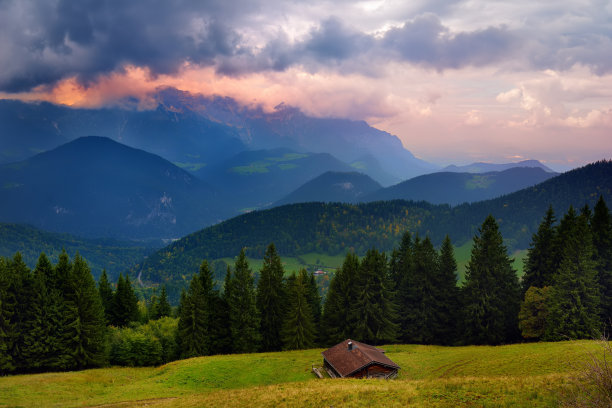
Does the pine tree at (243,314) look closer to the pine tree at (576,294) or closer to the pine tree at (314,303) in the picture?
the pine tree at (314,303)

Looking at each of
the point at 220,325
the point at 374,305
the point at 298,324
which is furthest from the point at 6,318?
the point at 374,305

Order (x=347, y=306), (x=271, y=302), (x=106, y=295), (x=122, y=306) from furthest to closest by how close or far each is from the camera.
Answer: (x=106, y=295) → (x=122, y=306) → (x=271, y=302) → (x=347, y=306)

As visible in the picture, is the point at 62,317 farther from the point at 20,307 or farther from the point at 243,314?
the point at 243,314

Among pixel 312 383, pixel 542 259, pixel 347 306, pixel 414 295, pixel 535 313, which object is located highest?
pixel 542 259

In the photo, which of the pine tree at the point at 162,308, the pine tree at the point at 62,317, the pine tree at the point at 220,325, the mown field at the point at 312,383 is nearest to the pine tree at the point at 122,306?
the pine tree at the point at 162,308

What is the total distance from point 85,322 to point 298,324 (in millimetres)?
33252

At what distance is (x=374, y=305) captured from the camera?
196 feet

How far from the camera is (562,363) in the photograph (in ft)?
103

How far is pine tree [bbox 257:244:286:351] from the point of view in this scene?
6366cm

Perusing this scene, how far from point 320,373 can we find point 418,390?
20714 mm

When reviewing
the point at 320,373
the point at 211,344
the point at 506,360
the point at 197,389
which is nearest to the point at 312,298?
the point at 211,344

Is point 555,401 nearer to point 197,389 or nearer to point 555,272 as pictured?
point 197,389

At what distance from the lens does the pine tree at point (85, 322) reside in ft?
167

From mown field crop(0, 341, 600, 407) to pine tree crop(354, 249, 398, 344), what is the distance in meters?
6.67
